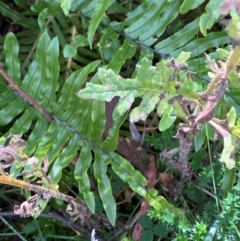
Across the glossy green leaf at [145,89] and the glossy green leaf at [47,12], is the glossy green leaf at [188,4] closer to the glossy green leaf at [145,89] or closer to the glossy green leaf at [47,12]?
the glossy green leaf at [145,89]

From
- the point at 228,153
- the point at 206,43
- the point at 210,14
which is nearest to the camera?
the point at 228,153

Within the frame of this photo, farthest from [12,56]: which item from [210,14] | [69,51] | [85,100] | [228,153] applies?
[228,153]

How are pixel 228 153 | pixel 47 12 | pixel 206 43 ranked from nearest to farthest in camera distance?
pixel 228 153
pixel 206 43
pixel 47 12

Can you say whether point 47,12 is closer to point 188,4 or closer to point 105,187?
point 188,4

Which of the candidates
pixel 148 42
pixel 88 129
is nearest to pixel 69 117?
pixel 88 129

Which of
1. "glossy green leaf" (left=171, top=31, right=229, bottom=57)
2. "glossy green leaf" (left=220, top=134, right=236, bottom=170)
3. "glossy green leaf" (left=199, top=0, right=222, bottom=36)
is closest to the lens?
"glossy green leaf" (left=220, top=134, right=236, bottom=170)

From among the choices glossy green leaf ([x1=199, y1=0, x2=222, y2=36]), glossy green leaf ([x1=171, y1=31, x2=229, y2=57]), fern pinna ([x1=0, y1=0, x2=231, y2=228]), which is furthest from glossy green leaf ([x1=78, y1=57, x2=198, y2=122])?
glossy green leaf ([x1=171, y1=31, x2=229, y2=57])

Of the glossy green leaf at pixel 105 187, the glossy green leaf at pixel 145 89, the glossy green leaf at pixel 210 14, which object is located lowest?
the glossy green leaf at pixel 105 187

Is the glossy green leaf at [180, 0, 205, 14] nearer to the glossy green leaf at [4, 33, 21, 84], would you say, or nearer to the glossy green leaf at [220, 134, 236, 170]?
the glossy green leaf at [220, 134, 236, 170]

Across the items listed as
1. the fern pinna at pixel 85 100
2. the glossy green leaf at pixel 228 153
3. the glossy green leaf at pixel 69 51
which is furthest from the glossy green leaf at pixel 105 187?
the glossy green leaf at pixel 228 153

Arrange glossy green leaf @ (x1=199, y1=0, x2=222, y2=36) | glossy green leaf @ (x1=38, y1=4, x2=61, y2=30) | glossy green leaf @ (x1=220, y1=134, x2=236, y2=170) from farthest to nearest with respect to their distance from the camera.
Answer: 1. glossy green leaf @ (x1=38, y1=4, x2=61, y2=30)
2. glossy green leaf @ (x1=199, y1=0, x2=222, y2=36)
3. glossy green leaf @ (x1=220, y1=134, x2=236, y2=170)

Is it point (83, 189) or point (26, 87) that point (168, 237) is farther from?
point (26, 87)
